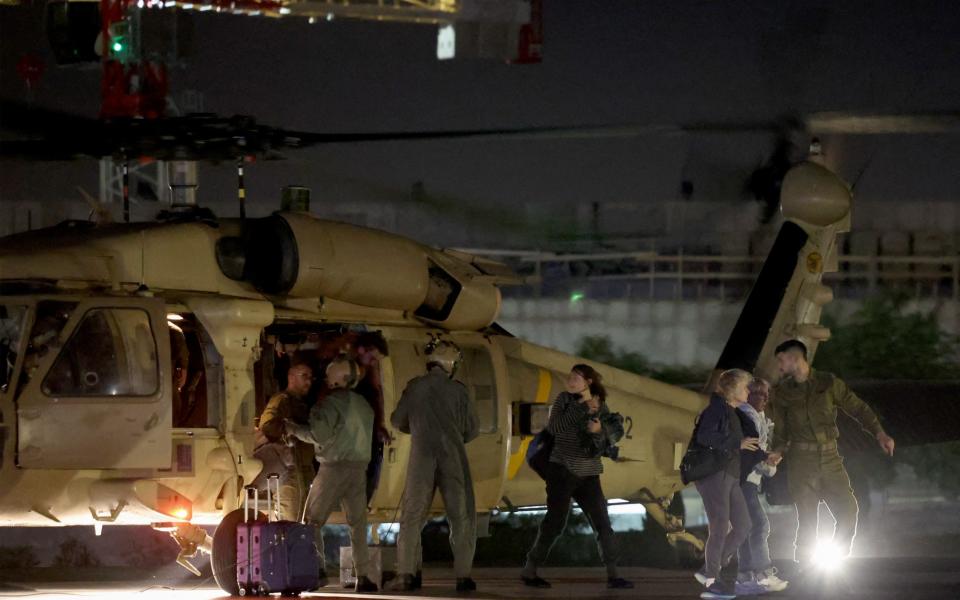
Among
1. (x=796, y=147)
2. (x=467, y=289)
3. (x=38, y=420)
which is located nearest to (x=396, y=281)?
(x=467, y=289)

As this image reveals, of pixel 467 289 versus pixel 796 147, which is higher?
pixel 796 147

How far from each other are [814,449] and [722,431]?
0.92m

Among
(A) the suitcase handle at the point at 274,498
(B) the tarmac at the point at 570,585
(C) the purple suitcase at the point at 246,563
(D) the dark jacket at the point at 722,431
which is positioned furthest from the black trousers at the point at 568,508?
(C) the purple suitcase at the point at 246,563

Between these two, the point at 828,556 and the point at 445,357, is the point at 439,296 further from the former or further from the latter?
the point at 828,556

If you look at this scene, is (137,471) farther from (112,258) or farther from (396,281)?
(396,281)

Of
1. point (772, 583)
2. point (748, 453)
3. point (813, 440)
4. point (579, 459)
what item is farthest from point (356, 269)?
point (772, 583)

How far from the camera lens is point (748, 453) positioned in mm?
12984

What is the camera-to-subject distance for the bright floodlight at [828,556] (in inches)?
512

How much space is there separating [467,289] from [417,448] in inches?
77.0

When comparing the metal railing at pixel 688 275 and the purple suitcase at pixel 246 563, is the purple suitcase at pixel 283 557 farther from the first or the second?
the metal railing at pixel 688 275

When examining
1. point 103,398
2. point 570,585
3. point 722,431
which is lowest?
point 570,585

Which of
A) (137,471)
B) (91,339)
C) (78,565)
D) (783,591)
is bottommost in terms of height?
(78,565)

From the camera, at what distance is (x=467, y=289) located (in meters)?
14.3

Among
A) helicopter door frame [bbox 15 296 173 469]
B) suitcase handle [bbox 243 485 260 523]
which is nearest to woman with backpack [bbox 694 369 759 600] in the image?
suitcase handle [bbox 243 485 260 523]
